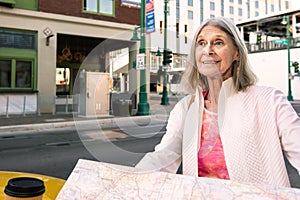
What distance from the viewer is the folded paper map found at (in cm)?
105

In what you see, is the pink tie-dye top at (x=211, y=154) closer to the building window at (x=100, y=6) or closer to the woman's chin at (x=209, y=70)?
the woman's chin at (x=209, y=70)

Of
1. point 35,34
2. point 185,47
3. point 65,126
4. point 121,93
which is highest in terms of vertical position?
point 35,34

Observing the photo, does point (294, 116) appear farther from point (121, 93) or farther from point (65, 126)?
point (65, 126)

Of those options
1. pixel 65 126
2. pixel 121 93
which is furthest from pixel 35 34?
pixel 121 93

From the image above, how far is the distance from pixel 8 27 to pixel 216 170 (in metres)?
14.7

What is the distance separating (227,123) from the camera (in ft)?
4.37

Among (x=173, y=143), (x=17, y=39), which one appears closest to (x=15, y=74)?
(x=17, y=39)

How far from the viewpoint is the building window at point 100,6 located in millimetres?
16281

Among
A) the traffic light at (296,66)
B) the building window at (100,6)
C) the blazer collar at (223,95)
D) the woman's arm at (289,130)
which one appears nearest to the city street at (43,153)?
the blazer collar at (223,95)

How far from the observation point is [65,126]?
448 inches

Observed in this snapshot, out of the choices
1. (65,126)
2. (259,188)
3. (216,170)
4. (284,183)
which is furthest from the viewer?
(65,126)

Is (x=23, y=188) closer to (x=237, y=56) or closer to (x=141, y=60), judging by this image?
(x=141, y=60)

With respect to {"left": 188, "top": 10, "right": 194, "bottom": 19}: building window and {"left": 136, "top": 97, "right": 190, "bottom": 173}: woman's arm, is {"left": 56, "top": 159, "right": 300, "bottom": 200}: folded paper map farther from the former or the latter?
{"left": 188, "top": 10, "right": 194, "bottom": 19}: building window

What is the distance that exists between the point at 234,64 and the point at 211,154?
44 centimetres
